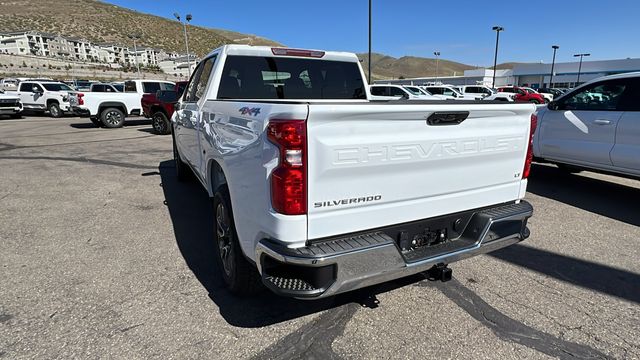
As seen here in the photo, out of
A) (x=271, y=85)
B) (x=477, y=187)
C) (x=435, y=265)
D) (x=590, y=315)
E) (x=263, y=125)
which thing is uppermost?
(x=271, y=85)

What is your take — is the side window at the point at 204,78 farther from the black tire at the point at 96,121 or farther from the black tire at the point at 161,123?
the black tire at the point at 96,121

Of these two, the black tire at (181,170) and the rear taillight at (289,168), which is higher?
the rear taillight at (289,168)

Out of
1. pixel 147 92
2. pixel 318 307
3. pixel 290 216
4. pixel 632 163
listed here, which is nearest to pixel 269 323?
pixel 318 307

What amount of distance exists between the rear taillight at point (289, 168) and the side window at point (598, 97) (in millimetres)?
5604

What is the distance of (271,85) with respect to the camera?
4.17 m

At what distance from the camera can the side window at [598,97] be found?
550 cm

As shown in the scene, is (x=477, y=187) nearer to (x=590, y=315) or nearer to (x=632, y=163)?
(x=590, y=315)

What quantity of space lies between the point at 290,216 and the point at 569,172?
24.8 feet

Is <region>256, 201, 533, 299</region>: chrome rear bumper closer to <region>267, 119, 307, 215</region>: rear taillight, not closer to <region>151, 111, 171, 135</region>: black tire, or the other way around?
<region>267, 119, 307, 215</region>: rear taillight

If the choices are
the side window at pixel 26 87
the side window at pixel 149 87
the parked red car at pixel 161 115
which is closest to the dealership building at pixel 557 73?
the side window at pixel 26 87

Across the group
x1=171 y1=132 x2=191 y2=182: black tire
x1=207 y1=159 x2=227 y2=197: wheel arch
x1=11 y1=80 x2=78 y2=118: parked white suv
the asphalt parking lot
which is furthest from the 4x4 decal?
x1=11 y1=80 x2=78 y2=118: parked white suv

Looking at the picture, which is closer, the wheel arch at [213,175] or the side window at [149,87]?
the wheel arch at [213,175]

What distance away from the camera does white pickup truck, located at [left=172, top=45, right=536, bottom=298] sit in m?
2.08

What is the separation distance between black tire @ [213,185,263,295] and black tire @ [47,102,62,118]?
75.2 ft
